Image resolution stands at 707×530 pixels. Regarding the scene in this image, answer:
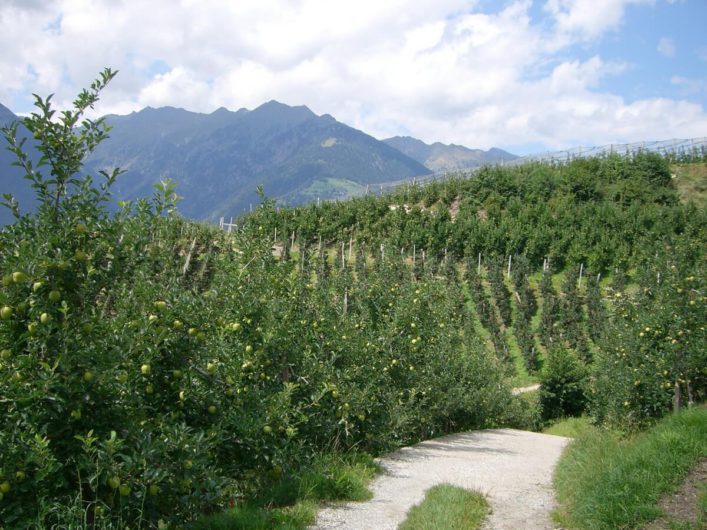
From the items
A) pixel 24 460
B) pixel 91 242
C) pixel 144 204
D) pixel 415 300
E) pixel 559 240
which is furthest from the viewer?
pixel 559 240

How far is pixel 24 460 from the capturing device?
2846mm

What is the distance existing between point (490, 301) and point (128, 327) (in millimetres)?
Result: 26283

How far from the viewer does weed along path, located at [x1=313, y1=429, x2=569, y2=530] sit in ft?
15.0

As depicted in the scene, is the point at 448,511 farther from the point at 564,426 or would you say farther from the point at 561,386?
the point at 561,386

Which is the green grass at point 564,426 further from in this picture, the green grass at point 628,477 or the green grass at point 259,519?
the green grass at point 259,519

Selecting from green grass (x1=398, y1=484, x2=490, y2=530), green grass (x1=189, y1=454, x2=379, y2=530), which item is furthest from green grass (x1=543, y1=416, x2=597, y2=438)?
green grass (x1=189, y1=454, x2=379, y2=530)

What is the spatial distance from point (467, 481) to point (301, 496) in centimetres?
213

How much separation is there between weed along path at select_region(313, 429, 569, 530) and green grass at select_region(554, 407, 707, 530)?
0.27 metres

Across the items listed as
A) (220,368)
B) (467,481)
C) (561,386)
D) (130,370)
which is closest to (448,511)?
(467,481)

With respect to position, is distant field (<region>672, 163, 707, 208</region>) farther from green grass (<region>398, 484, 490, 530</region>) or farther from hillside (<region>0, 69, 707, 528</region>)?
green grass (<region>398, 484, 490, 530</region>)

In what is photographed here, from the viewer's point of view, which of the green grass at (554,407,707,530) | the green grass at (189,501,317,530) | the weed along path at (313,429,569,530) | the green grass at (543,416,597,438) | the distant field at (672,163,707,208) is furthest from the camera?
the distant field at (672,163,707,208)

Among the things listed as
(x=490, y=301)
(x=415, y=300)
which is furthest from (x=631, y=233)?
(x=415, y=300)

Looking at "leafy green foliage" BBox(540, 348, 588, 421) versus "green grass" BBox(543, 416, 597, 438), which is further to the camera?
"leafy green foliage" BBox(540, 348, 588, 421)

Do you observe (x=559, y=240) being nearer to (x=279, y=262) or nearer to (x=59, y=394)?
(x=279, y=262)
